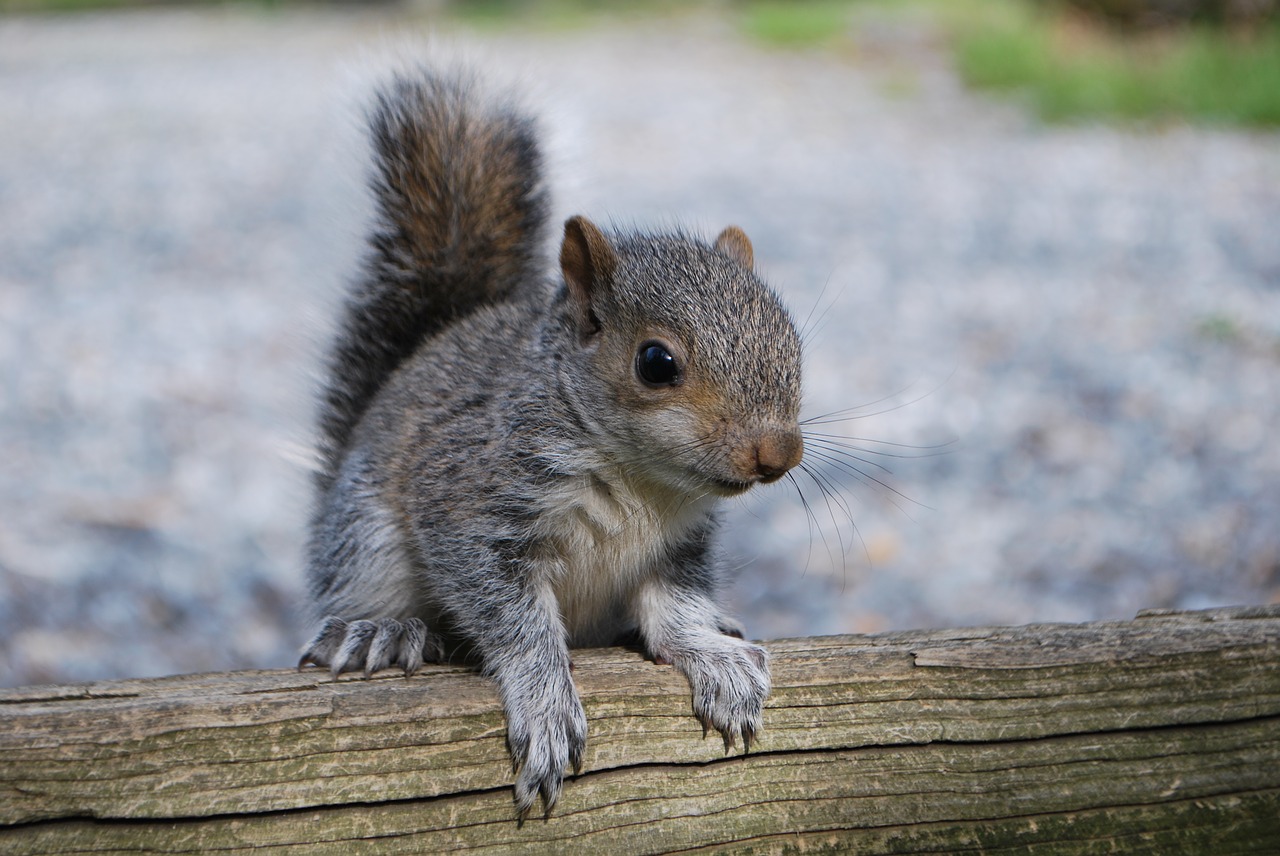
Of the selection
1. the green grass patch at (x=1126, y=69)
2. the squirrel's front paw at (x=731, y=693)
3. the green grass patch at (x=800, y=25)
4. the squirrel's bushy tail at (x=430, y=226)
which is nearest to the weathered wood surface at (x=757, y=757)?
the squirrel's front paw at (x=731, y=693)

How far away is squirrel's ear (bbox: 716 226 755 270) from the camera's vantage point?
1492 millimetres

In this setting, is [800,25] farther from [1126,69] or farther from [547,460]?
[547,460]

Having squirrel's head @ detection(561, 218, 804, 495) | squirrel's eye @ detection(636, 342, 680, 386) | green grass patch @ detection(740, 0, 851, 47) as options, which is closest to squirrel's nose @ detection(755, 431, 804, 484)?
squirrel's head @ detection(561, 218, 804, 495)

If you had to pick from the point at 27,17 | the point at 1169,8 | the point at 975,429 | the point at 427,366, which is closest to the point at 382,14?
the point at 27,17

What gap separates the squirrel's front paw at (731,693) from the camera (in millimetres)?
1151

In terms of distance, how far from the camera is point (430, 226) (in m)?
1.73

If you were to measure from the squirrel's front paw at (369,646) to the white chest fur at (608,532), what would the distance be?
17 centimetres

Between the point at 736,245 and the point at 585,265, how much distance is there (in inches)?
9.1

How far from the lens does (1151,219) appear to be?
16.0ft

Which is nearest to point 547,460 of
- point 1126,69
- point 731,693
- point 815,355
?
point 731,693

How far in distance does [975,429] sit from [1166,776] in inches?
86.9

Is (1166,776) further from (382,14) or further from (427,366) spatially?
(382,14)

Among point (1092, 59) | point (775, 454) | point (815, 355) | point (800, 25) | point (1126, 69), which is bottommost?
point (775, 454)

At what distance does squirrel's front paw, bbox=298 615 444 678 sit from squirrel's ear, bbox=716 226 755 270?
584 mm
